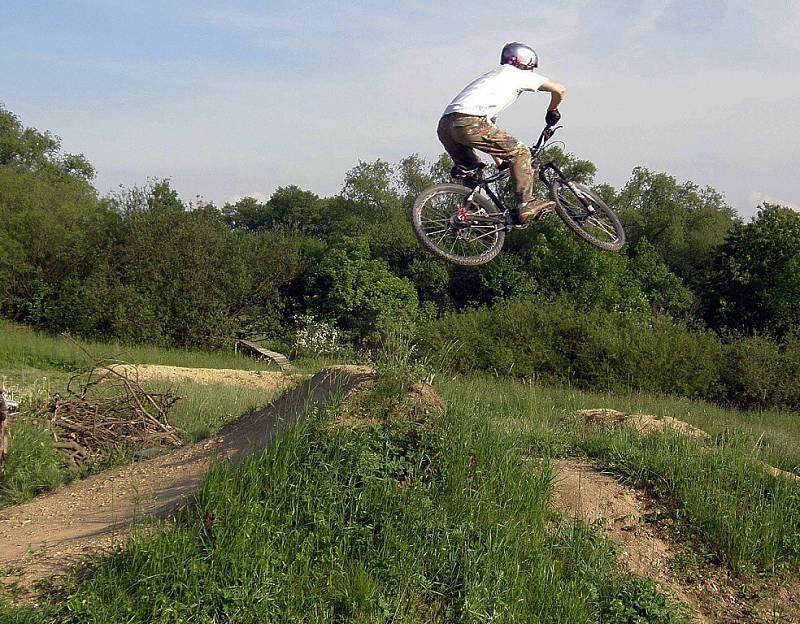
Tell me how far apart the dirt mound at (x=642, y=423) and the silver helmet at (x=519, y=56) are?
13.1 feet

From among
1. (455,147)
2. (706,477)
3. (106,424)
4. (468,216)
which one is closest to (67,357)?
(106,424)

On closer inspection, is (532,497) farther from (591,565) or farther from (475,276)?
(475,276)

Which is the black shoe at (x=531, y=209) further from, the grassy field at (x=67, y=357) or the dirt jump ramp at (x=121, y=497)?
the grassy field at (x=67, y=357)

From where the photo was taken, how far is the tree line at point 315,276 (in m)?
26.1

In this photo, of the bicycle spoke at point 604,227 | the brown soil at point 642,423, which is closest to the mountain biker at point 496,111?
the bicycle spoke at point 604,227

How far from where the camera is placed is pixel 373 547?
5.48 meters

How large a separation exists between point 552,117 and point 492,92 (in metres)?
0.81

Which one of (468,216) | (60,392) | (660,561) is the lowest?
(60,392)

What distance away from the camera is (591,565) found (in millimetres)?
5895

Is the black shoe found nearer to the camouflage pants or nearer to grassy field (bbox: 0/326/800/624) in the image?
the camouflage pants

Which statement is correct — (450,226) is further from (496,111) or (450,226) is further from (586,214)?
(586,214)

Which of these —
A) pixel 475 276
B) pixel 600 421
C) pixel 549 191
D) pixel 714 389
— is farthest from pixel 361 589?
pixel 475 276

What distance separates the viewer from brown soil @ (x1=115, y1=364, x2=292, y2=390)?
1700cm

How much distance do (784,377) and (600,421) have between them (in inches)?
541
